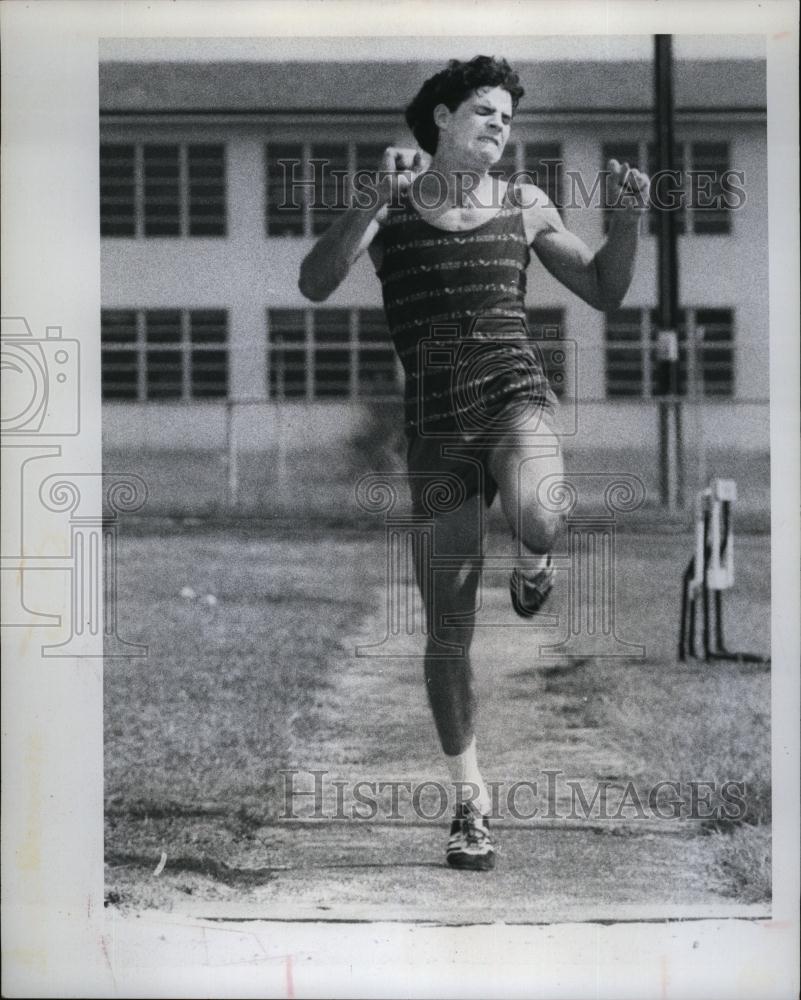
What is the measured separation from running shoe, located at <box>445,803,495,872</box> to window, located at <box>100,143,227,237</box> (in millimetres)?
1765

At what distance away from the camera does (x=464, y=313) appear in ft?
18.3

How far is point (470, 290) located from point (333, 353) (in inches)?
16.4

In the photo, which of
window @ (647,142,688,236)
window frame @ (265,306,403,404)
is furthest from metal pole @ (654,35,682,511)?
window frame @ (265,306,403,404)

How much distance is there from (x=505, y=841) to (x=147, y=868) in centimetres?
100

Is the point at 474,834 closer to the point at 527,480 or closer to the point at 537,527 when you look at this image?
the point at 537,527

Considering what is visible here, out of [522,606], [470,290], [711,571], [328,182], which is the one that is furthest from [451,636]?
[328,182]

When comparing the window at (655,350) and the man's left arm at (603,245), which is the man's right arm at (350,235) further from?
the window at (655,350)

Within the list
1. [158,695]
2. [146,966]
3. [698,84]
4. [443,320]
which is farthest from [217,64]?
[146,966]

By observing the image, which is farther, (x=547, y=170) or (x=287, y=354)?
(x=287, y=354)

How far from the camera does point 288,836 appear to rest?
5.63 meters

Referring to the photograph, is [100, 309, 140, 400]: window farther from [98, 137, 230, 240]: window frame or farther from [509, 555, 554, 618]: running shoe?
[509, 555, 554, 618]: running shoe

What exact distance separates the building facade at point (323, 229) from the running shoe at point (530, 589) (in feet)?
1.30

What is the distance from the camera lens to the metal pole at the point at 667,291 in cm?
561

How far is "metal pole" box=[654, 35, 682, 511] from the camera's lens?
561 centimetres
